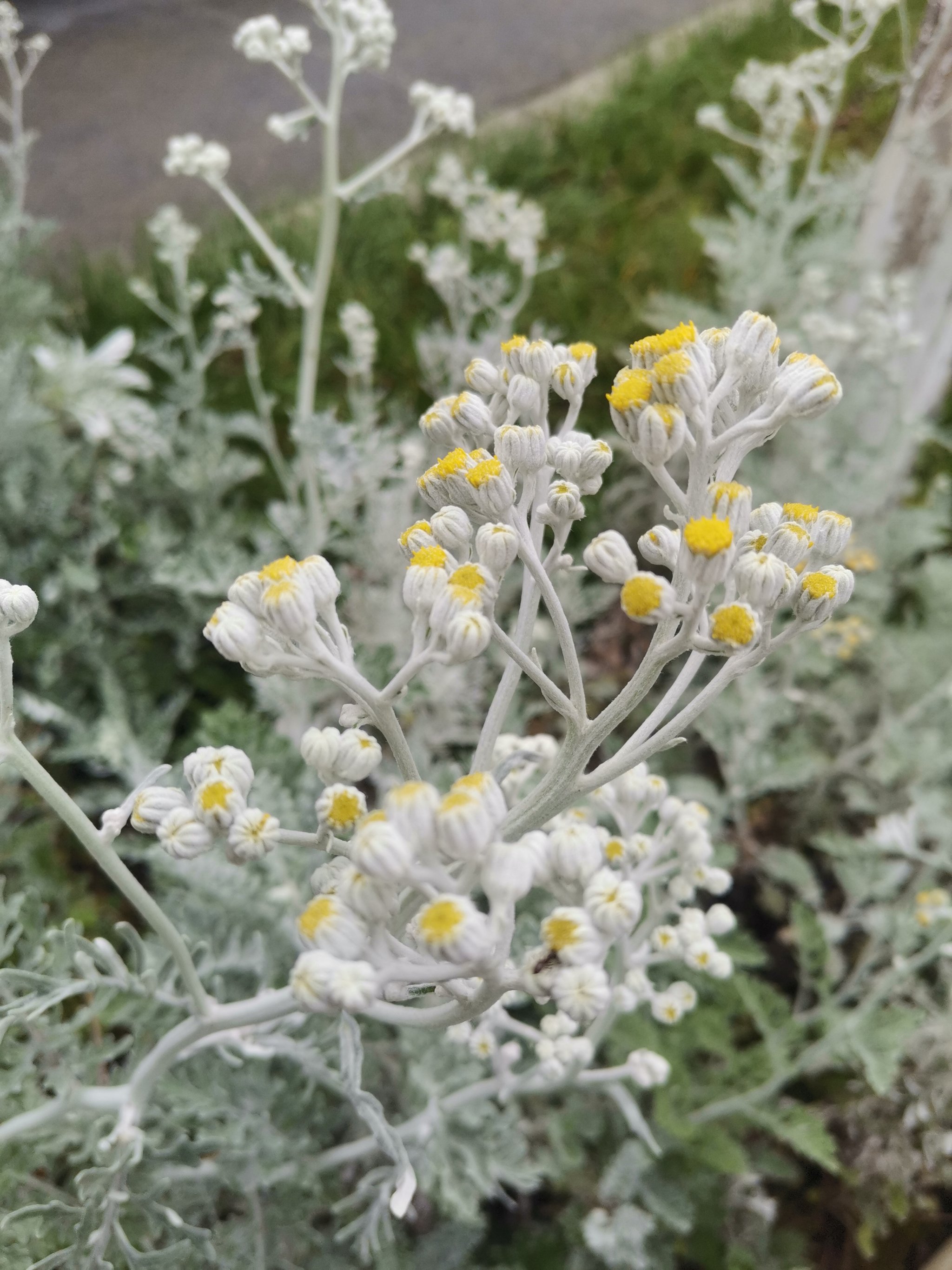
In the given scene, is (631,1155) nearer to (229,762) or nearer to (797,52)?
(229,762)

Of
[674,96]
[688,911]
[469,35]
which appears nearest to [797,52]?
[674,96]

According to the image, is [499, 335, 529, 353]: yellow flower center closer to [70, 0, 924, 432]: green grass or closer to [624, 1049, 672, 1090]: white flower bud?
[624, 1049, 672, 1090]: white flower bud

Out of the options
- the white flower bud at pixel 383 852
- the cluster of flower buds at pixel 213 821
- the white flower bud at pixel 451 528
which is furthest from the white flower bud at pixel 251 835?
the white flower bud at pixel 451 528

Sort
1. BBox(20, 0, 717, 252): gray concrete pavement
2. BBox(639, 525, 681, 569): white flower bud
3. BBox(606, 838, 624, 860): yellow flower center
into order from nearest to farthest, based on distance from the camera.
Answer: BBox(639, 525, 681, 569): white flower bud
BBox(606, 838, 624, 860): yellow flower center
BBox(20, 0, 717, 252): gray concrete pavement

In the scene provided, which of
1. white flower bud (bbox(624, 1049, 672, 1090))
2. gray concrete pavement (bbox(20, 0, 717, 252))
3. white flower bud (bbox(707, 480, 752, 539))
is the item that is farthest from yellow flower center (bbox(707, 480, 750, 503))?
gray concrete pavement (bbox(20, 0, 717, 252))

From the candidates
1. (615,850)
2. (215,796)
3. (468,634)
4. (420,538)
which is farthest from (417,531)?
(615,850)

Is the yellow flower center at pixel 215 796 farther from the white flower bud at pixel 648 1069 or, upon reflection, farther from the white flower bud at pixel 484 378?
the white flower bud at pixel 648 1069
